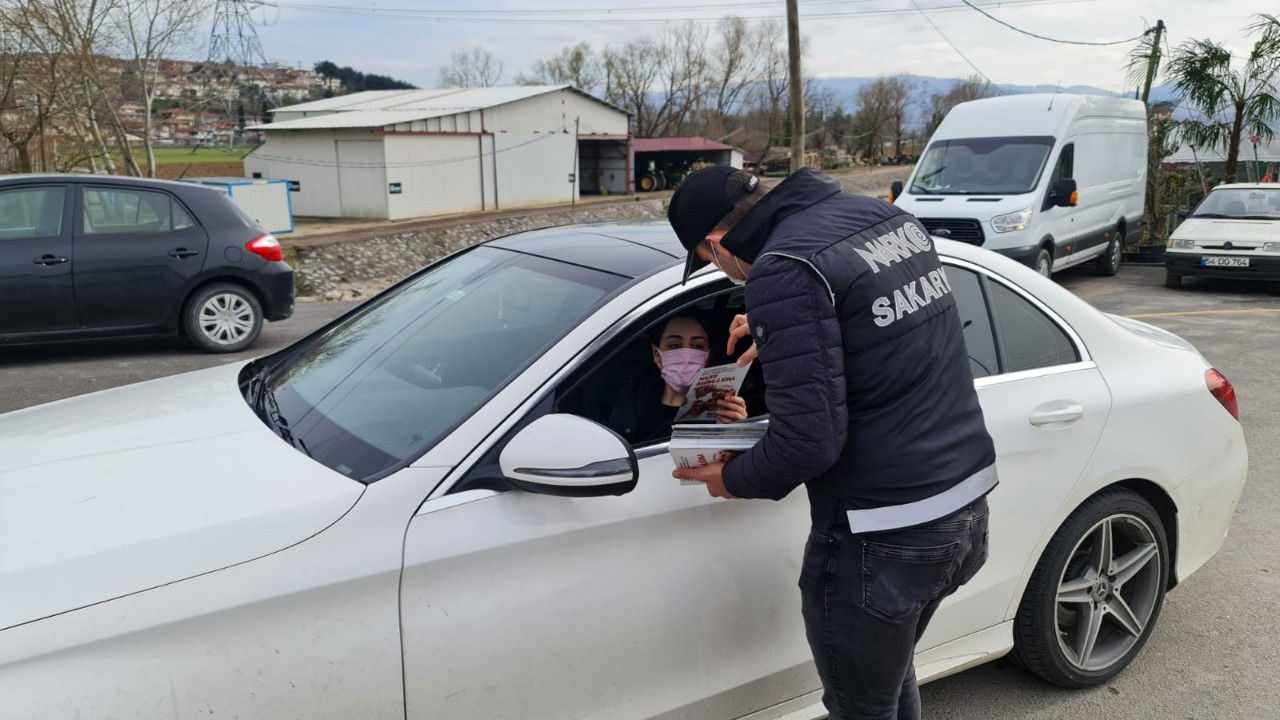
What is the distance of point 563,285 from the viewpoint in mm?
2693

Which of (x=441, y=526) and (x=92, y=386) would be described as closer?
(x=441, y=526)

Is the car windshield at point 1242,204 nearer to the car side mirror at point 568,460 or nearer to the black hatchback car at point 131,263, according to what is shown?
the black hatchback car at point 131,263

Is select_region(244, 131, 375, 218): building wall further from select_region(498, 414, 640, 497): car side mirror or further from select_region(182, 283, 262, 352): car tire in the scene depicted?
select_region(498, 414, 640, 497): car side mirror

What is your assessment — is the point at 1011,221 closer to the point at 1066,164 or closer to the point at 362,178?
the point at 1066,164

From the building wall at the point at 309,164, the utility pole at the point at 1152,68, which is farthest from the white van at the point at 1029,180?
the building wall at the point at 309,164

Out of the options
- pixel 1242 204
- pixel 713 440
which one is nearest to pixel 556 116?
pixel 1242 204

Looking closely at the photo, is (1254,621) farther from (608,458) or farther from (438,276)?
(438,276)

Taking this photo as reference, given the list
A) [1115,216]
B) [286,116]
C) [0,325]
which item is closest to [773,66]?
[286,116]

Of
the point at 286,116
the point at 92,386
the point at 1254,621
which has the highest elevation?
the point at 286,116

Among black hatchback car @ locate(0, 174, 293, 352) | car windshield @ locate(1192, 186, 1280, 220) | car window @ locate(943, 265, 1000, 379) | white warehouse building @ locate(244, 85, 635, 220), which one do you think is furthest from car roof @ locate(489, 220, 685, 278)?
white warehouse building @ locate(244, 85, 635, 220)

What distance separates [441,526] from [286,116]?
49399 mm

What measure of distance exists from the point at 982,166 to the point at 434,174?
91.7 feet

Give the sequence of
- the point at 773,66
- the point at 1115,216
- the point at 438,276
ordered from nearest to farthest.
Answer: the point at 438,276 < the point at 1115,216 < the point at 773,66

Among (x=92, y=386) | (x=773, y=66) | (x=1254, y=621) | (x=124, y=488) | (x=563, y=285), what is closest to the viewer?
(x=124, y=488)
